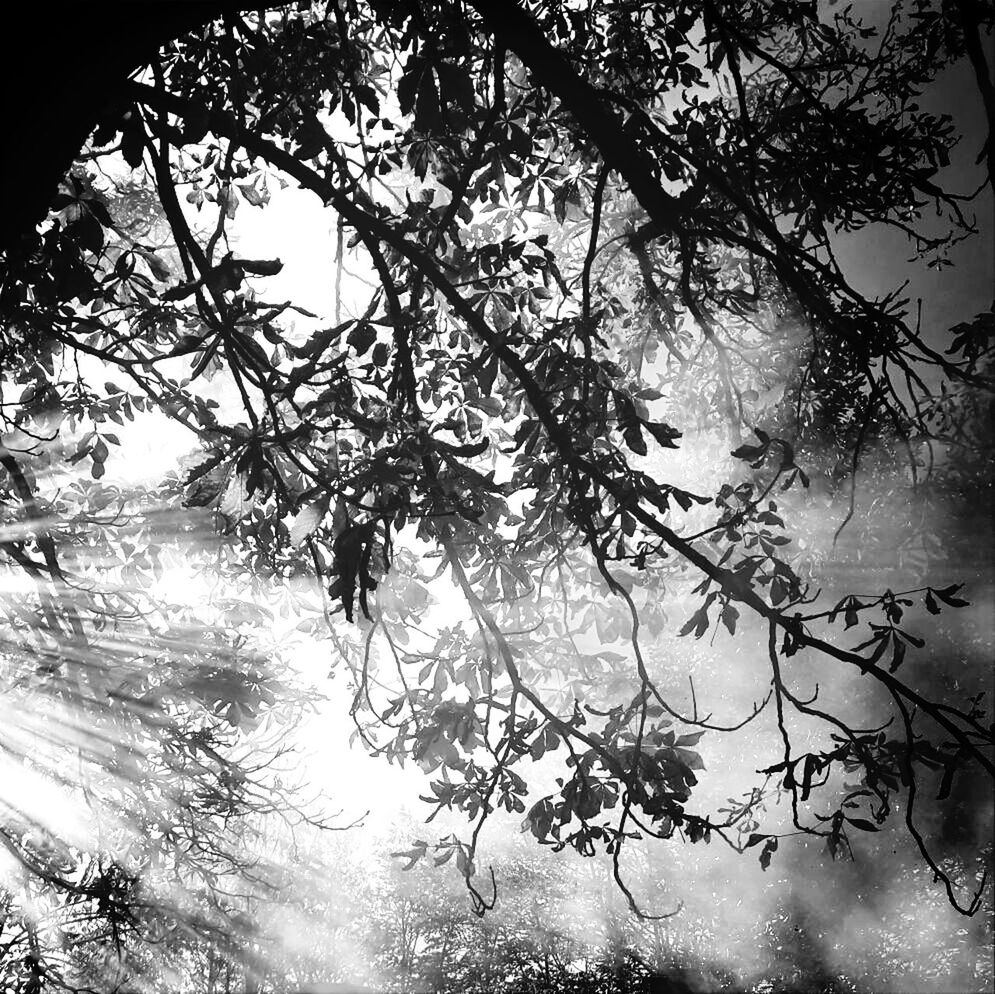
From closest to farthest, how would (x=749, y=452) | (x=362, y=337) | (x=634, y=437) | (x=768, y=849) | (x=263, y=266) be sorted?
(x=263, y=266)
(x=362, y=337)
(x=749, y=452)
(x=634, y=437)
(x=768, y=849)

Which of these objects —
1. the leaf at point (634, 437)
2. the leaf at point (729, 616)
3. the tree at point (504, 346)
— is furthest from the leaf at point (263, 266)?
the leaf at point (729, 616)

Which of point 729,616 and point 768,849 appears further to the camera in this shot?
point 768,849

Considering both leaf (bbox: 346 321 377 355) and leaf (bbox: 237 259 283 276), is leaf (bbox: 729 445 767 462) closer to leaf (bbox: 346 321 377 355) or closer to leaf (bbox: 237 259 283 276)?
leaf (bbox: 346 321 377 355)

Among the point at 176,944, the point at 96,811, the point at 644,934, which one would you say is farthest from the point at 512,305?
the point at 644,934

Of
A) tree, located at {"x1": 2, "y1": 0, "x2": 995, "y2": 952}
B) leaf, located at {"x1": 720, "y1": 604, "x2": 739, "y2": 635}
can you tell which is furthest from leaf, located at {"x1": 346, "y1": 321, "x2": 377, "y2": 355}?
leaf, located at {"x1": 720, "y1": 604, "x2": 739, "y2": 635}

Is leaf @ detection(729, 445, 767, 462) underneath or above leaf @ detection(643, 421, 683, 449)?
underneath

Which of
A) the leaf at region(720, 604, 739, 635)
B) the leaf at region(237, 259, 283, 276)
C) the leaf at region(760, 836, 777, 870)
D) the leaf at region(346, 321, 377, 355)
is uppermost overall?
the leaf at region(346, 321, 377, 355)

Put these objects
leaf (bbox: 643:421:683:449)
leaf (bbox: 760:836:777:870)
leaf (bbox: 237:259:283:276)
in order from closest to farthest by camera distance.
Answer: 1. leaf (bbox: 237:259:283:276)
2. leaf (bbox: 643:421:683:449)
3. leaf (bbox: 760:836:777:870)

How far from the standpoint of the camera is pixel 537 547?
2.52 m

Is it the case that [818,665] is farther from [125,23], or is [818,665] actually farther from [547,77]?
[125,23]

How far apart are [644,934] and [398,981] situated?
295 inches

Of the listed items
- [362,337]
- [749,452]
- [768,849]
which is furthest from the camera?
[768,849]

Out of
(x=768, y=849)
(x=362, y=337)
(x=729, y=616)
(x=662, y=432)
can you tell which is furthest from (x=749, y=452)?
(x=768, y=849)

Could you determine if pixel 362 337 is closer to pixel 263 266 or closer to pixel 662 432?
pixel 263 266
